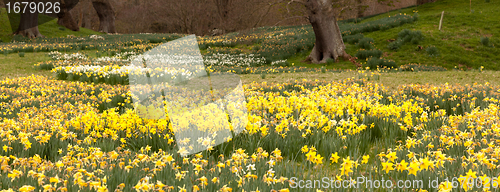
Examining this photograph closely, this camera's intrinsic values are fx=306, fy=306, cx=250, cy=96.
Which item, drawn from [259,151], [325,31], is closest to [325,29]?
[325,31]

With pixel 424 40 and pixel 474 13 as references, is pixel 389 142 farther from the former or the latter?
pixel 474 13

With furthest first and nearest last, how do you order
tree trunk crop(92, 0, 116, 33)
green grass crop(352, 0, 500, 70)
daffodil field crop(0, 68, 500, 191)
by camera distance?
tree trunk crop(92, 0, 116, 33) → green grass crop(352, 0, 500, 70) → daffodil field crop(0, 68, 500, 191)

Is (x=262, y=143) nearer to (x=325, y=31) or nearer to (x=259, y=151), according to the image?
(x=259, y=151)

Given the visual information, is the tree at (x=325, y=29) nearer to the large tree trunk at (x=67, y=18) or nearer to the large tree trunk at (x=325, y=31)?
the large tree trunk at (x=325, y=31)

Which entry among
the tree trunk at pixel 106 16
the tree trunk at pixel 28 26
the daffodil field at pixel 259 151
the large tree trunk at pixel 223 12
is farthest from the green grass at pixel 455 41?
the tree trunk at pixel 106 16

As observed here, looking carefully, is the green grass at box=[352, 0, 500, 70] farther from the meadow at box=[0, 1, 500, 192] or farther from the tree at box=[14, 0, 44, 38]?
the tree at box=[14, 0, 44, 38]

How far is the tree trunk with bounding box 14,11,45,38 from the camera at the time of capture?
2370cm

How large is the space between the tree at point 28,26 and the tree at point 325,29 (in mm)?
21617

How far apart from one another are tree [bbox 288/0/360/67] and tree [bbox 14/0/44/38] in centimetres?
2162

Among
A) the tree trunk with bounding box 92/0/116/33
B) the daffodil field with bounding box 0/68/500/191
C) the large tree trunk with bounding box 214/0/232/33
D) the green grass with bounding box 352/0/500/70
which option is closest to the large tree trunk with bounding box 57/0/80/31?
the tree trunk with bounding box 92/0/116/33

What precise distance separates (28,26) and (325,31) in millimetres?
23272

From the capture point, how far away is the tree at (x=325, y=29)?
533 inches

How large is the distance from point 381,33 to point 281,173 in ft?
57.7

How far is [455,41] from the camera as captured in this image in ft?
49.9
